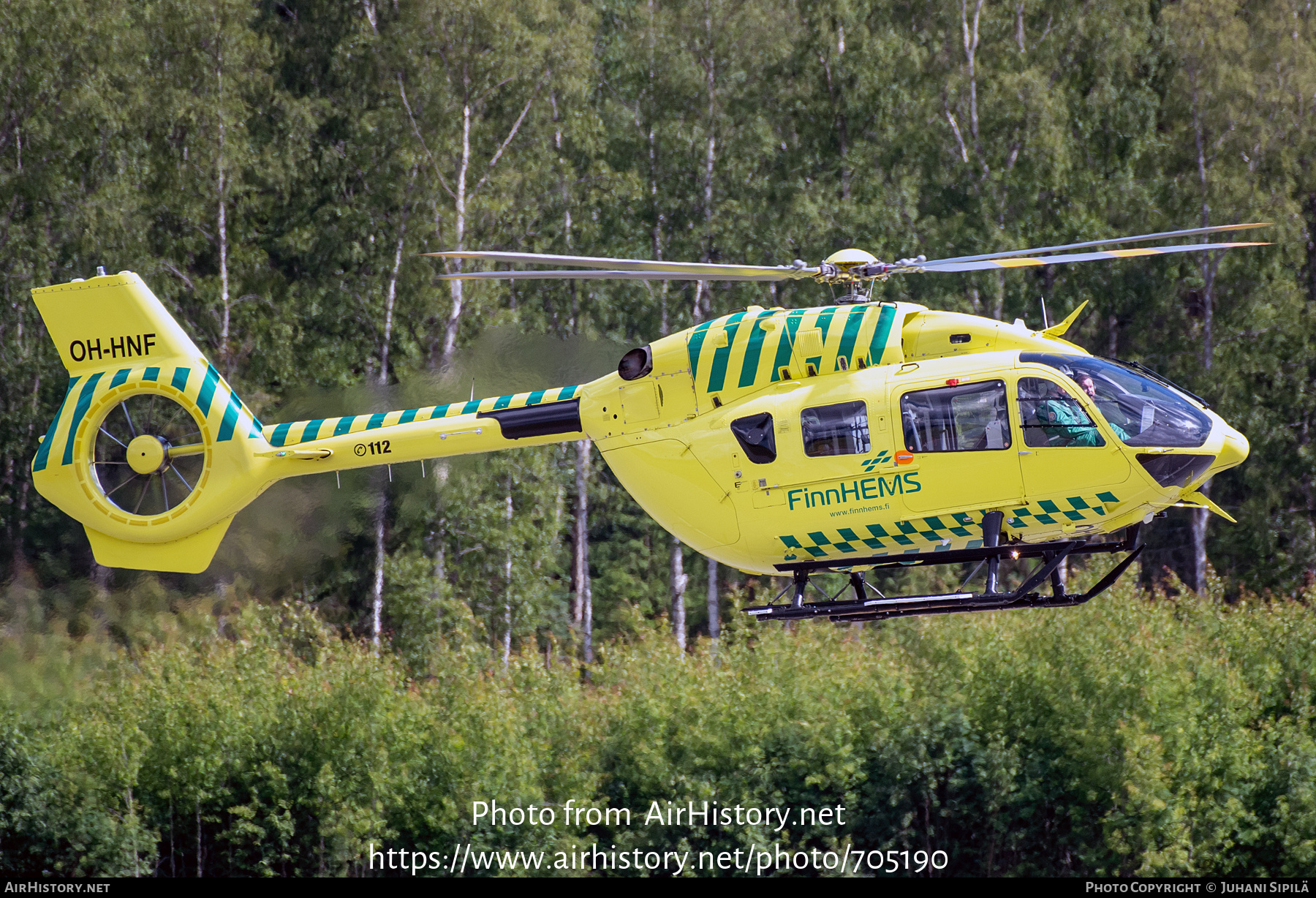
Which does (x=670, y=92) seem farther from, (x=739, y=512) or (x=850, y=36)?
(x=739, y=512)

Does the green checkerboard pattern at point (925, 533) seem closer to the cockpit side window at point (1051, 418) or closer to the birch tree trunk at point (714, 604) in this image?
the cockpit side window at point (1051, 418)

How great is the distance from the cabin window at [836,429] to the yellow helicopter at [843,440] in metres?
0.01

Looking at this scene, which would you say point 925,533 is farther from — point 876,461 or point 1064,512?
point 1064,512

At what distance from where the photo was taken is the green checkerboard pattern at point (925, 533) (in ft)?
40.7

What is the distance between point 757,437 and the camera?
1321 cm

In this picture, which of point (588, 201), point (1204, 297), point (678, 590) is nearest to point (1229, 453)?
point (678, 590)

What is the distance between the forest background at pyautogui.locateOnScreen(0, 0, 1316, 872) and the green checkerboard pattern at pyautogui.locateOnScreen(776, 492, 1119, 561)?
555 inches

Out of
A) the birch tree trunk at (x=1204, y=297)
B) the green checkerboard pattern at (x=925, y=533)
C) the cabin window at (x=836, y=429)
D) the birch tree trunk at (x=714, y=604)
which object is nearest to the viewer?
the green checkerboard pattern at (x=925, y=533)

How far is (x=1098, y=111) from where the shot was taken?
34031mm

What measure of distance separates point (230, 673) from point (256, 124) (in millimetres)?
11779

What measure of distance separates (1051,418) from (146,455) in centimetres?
878

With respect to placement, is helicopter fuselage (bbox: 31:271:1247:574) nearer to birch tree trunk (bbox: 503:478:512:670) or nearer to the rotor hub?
the rotor hub

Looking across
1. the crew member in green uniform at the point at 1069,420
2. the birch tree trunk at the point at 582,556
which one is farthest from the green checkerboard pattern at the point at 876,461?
the birch tree trunk at the point at 582,556

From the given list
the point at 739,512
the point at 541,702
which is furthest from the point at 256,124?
the point at 739,512
